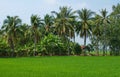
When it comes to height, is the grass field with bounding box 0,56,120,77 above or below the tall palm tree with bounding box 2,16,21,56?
below

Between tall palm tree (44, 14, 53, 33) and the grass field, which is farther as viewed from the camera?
tall palm tree (44, 14, 53, 33)

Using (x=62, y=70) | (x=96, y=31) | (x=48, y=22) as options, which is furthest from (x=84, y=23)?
(x=62, y=70)

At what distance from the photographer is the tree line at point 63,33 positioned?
58.7 metres

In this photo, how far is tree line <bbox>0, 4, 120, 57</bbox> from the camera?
2309 inches

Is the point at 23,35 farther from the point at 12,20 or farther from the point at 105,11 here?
the point at 105,11

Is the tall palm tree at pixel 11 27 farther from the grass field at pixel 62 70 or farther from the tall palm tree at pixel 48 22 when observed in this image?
the grass field at pixel 62 70

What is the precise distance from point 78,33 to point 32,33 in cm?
878

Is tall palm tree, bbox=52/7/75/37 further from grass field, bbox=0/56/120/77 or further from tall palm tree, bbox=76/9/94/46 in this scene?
grass field, bbox=0/56/120/77

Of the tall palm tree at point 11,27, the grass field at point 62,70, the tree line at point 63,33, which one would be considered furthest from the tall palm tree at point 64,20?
the grass field at point 62,70

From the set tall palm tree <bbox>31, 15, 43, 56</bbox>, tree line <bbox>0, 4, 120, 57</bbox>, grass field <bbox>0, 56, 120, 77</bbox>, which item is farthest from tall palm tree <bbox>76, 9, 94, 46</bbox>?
grass field <bbox>0, 56, 120, 77</bbox>

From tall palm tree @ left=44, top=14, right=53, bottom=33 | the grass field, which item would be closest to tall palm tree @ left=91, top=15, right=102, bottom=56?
tall palm tree @ left=44, top=14, right=53, bottom=33

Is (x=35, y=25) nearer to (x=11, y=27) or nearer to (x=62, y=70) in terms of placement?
(x=11, y=27)

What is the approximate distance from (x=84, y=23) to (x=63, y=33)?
4.37m

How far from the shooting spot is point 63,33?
60.2 m
